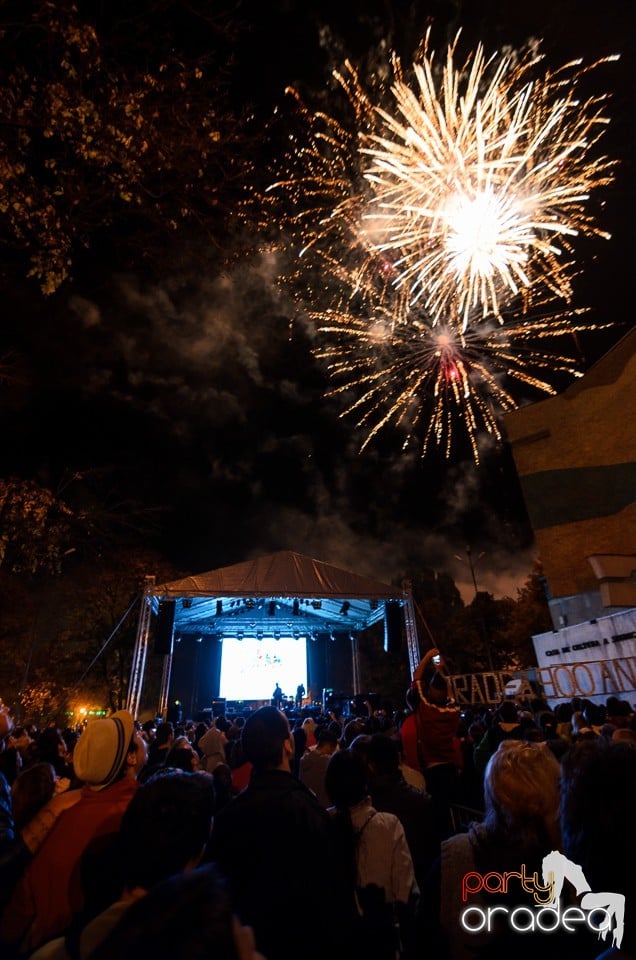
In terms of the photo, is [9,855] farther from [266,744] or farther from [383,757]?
[383,757]

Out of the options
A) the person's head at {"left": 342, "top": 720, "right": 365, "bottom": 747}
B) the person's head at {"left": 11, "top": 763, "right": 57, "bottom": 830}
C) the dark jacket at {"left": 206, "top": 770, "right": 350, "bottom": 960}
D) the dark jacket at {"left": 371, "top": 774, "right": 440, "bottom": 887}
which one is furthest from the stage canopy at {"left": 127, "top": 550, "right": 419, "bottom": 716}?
the dark jacket at {"left": 206, "top": 770, "right": 350, "bottom": 960}

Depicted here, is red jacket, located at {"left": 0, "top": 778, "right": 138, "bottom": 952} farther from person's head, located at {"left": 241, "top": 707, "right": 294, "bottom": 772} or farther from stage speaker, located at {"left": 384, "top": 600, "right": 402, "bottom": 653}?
stage speaker, located at {"left": 384, "top": 600, "right": 402, "bottom": 653}

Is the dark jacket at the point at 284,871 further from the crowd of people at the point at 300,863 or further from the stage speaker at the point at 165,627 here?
the stage speaker at the point at 165,627

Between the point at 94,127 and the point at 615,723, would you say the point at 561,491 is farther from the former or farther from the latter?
the point at 94,127

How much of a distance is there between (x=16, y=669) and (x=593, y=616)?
24803mm

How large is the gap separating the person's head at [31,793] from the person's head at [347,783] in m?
1.61

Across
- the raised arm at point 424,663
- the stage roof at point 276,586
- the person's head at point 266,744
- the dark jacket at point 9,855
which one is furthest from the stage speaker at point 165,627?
the person's head at point 266,744

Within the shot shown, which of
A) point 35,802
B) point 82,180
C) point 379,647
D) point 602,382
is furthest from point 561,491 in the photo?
point 379,647

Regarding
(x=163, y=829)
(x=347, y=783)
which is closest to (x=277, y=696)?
(x=347, y=783)

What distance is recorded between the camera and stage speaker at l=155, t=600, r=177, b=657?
13.4m

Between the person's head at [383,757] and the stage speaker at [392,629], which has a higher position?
the stage speaker at [392,629]

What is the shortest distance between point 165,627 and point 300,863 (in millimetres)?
12842

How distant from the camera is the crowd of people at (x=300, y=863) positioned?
112 centimetres

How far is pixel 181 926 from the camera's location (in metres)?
0.77
